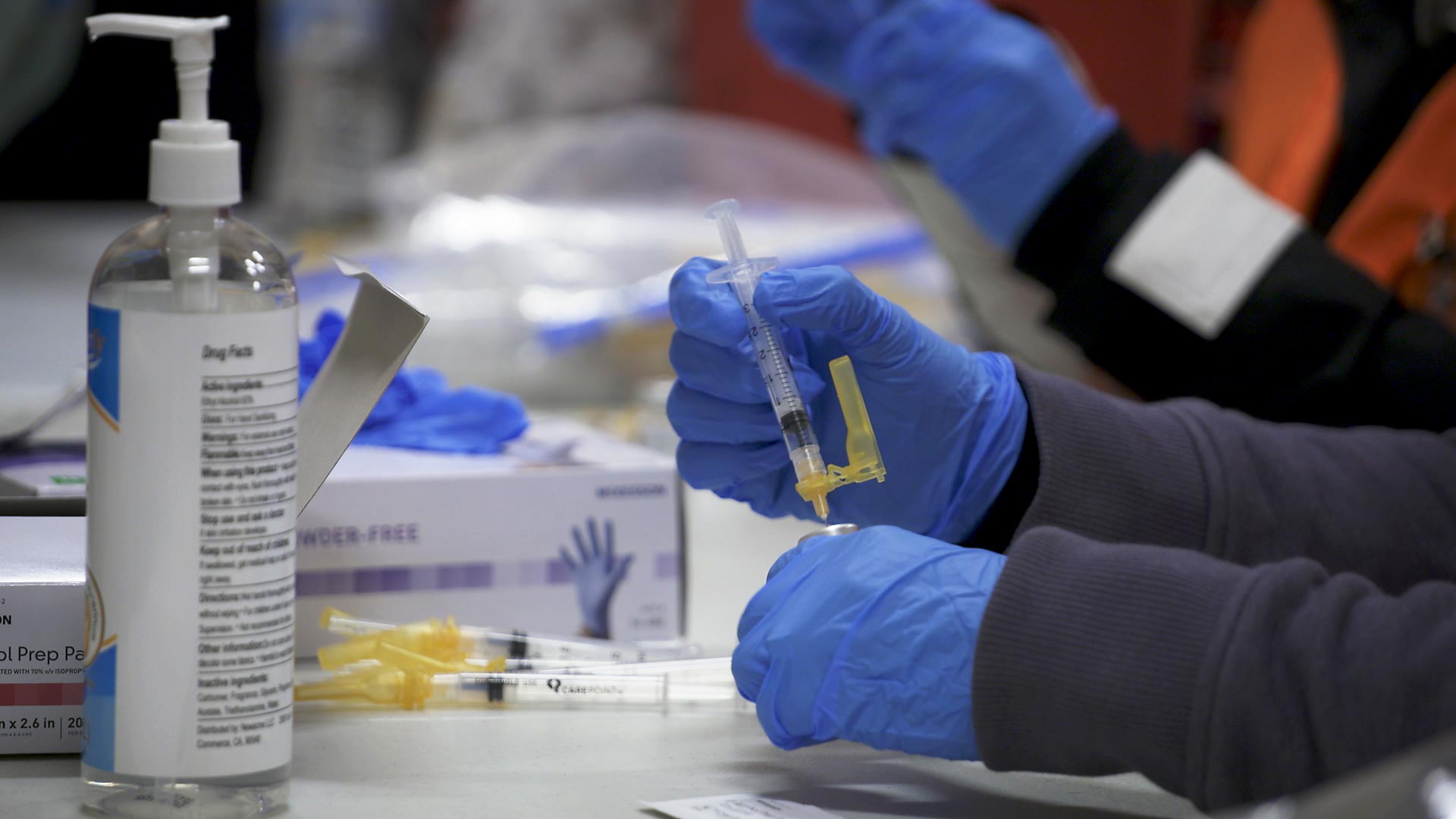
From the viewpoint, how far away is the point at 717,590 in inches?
37.3

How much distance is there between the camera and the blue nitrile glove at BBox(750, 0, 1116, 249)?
133 cm

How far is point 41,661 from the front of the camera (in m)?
0.64

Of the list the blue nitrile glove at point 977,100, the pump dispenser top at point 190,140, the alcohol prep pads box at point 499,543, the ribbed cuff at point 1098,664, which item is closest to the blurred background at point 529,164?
the blue nitrile glove at point 977,100

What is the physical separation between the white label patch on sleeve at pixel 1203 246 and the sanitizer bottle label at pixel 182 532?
0.89 m

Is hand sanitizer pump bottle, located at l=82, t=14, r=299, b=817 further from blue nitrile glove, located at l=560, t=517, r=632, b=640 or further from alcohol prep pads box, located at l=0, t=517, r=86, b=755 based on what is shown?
blue nitrile glove, located at l=560, t=517, r=632, b=640

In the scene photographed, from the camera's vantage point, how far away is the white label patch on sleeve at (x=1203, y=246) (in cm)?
120

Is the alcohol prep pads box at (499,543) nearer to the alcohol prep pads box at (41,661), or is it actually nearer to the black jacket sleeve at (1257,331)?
the alcohol prep pads box at (41,661)

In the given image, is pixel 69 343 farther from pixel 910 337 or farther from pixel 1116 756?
pixel 1116 756

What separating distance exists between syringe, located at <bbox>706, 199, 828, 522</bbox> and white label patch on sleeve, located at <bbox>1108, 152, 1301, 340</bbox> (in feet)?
2.03

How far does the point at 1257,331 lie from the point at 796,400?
2.11ft

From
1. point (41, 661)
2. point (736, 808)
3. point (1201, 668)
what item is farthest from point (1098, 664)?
point (41, 661)

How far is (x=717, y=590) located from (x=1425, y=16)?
0.91m

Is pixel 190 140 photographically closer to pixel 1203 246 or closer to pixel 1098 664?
pixel 1098 664

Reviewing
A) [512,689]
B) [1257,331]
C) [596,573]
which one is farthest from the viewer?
[1257,331]
